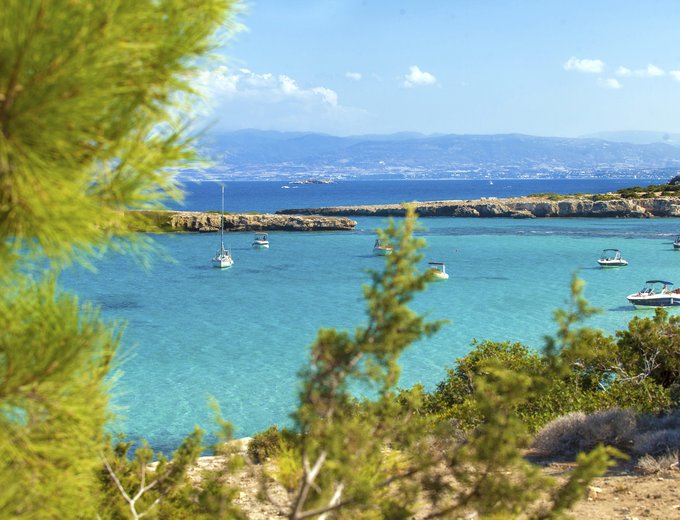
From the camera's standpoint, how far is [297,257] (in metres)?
47.9

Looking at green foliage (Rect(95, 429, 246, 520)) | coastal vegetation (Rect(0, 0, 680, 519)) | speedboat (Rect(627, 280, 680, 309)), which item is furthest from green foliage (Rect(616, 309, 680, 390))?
speedboat (Rect(627, 280, 680, 309))

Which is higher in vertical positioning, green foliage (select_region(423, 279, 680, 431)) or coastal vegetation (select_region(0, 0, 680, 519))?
coastal vegetation (select_region(0, 0, 680, 519))

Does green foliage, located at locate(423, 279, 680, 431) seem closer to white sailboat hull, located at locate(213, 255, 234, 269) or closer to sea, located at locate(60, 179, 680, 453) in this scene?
sea, located at locate(60, 179, 680, 453)

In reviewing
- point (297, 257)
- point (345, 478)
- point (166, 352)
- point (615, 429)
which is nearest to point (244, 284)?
point (297, 257)

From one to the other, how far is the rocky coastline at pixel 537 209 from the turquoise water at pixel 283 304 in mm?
14754

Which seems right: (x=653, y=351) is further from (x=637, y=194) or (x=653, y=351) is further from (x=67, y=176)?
(x=637, y=194)

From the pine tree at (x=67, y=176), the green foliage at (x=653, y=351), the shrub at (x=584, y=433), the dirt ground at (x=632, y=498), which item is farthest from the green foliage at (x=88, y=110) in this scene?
the green foliage at (x=653, y=351)

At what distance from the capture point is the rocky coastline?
242 ft

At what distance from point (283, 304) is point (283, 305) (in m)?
0.25

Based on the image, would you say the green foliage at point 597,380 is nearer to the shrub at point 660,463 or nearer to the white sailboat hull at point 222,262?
the shrub at point 660,463

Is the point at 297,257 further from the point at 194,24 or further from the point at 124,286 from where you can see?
the point at 194,24

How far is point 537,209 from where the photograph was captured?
77875mm

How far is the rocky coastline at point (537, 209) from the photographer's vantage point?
73688 mm

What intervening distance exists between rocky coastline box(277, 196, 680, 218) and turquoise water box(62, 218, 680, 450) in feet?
48.4
